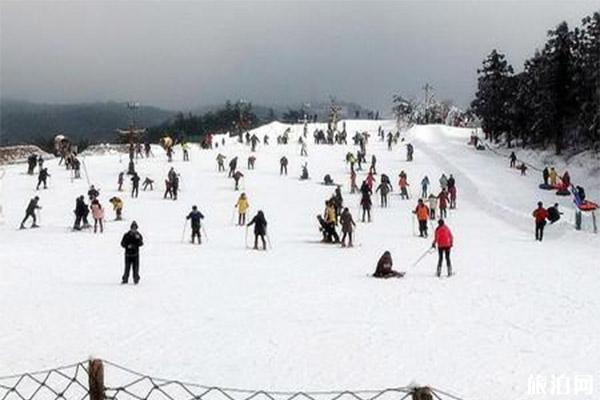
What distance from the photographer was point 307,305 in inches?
607

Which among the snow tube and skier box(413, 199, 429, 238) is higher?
the snow tube

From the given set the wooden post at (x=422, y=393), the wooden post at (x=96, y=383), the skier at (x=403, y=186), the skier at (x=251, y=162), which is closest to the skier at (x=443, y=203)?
the skier at (x=403, y=186)

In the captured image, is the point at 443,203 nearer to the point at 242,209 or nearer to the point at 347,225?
the point at 347,225

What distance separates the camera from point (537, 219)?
25297 mm

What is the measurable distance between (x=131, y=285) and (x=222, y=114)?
14610cm

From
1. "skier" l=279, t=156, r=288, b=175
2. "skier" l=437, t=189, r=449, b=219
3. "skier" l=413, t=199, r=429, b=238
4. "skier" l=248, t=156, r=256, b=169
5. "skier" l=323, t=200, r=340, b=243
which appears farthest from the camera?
"skier" l=248, t=156, r=256, b=169

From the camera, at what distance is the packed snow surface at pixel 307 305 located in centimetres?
1126

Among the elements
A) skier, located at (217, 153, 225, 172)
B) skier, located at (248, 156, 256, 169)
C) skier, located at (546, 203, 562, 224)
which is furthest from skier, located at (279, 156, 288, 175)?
skier, located at (546, 203, 562, 224)

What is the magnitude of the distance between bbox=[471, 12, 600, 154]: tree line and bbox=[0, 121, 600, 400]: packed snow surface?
23608mm

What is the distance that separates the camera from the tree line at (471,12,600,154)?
52.3 meters

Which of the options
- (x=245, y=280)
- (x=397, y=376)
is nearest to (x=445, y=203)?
(x=245, y=280)

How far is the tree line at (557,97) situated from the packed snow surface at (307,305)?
23.6m

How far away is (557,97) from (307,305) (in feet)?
154

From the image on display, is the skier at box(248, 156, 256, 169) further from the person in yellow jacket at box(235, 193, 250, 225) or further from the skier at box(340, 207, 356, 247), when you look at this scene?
the skier at box(340, 207, 356, 247)
